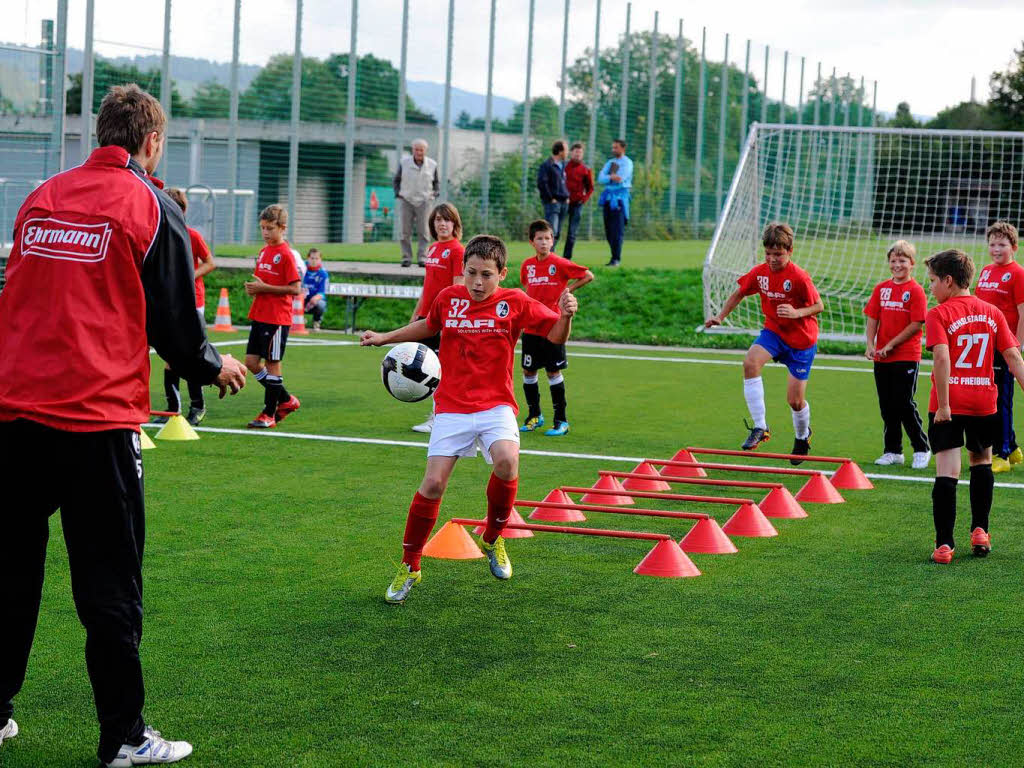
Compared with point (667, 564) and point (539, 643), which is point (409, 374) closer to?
point (667, 564)

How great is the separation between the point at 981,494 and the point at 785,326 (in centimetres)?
386

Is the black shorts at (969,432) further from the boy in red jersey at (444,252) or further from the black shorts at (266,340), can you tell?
Answer: the black shorts at (266,340)

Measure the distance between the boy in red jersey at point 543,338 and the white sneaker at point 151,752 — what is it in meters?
7.85

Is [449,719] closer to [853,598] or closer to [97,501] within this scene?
[97,501]

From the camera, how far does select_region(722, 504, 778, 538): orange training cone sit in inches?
304

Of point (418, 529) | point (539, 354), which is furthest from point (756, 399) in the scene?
point (418, 529)

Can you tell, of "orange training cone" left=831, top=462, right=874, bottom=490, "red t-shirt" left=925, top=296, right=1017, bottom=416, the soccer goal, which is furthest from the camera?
the soccer goal

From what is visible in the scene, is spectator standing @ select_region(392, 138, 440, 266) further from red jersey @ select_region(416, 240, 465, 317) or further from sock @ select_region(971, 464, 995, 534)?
sock @ select_region(971, 464, 995, 534)

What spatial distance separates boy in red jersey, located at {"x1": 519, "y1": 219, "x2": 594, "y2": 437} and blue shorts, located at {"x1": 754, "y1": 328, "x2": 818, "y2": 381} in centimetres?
176

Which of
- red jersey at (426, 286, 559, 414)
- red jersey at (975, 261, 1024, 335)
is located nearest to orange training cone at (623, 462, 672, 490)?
red jersey at (426, 286, 559, 414)

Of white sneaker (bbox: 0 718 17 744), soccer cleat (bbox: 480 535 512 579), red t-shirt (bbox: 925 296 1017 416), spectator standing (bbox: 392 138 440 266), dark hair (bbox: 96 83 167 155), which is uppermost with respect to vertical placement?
spectator standing (bbox: 392 138 440 266)

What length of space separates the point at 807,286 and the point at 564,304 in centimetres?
439

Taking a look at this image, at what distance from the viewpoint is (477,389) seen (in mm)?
6543

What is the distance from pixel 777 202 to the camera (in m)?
22.6
